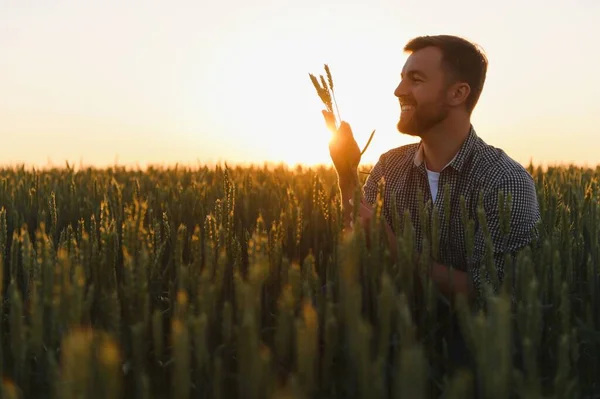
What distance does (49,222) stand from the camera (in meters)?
3.41

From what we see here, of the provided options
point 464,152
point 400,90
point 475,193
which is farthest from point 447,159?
point 400,90

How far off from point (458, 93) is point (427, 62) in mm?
197

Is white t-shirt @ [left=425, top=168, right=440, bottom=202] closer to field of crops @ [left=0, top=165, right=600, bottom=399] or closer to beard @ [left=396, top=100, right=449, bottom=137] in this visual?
beard @ [left=396, top=100, right=449, bottom=137]

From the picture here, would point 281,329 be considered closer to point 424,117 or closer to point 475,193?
point 475,193

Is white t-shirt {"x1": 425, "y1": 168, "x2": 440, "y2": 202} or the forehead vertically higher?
the forehead

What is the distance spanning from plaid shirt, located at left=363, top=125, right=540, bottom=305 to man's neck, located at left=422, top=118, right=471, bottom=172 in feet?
0.15

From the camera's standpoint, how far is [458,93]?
2990 millimetres

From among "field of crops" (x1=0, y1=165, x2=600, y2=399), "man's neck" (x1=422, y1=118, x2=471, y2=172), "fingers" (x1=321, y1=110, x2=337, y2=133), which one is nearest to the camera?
"field of crops" (x1=0, y1=165, x2=600, y2=399)

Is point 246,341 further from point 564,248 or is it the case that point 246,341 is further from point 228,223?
point 564,248

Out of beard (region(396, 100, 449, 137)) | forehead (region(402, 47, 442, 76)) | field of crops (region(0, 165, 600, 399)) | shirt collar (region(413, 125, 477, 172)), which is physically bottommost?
field of crops (region(0, 165, 600, 399))

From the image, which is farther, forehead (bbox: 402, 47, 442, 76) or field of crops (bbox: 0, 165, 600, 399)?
forehead (bbox: 402, 47, 442, 76)

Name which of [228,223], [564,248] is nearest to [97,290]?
[228,223]

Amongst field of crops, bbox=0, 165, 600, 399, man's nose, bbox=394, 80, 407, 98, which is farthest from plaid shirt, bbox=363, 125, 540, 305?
man's nose, bbox=394, 80, 407, 98

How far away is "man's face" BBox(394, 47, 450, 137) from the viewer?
2906 mm
